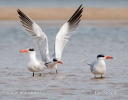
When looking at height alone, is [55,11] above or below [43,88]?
above

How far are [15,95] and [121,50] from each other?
319 inches

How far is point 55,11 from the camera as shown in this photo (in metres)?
38.7

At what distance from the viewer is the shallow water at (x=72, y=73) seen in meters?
10.8

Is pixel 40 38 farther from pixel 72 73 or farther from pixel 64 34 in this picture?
pixel 72 73

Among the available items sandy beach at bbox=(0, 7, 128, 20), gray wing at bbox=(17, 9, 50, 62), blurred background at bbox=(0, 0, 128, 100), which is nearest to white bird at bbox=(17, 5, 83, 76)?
gray wing at bbox=(17, 9, 50, 62)

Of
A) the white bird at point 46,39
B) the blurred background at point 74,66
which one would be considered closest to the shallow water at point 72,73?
the blurred background at point 74,66

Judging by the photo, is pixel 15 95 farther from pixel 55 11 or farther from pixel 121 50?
pixel 55 11

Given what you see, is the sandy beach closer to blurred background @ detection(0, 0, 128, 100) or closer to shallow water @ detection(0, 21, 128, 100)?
blurred background @ detection(0, 0, 128, 100)

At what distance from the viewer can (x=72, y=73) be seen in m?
13.9

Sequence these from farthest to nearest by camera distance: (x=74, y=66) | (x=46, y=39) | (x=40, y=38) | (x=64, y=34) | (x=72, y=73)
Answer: (x=64, y=34)
(x=74, y=66)
(x=40, y=38)
(x=46, y=39)
(x=72, y=73)

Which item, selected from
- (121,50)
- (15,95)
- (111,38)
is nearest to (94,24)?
(111,38)

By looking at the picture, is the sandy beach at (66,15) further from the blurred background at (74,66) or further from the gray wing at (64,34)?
the gray wing at (64,34)

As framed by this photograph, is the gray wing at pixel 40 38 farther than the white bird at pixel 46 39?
Yes

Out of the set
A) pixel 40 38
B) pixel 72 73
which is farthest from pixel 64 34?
pixel 72 73
